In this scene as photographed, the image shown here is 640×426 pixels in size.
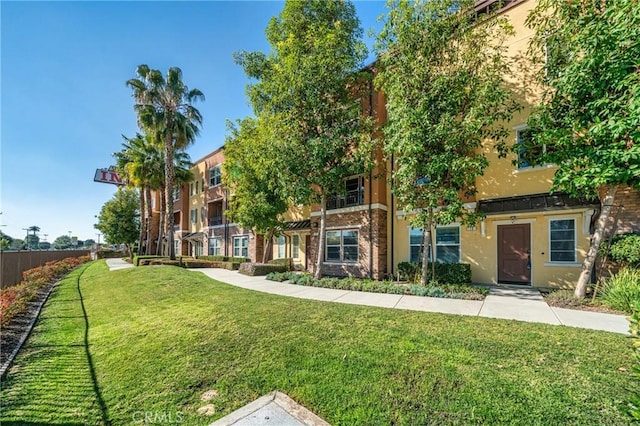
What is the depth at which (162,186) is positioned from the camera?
28703mm

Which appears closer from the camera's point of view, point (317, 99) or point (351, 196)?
point (317, 99)

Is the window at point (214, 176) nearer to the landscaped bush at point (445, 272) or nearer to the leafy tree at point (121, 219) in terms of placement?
the leafy tree at point (121, 219)

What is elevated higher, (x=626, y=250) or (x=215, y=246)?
(x=626, y=250)

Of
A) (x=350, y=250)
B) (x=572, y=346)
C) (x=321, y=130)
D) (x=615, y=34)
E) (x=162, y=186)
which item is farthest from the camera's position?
(x=162, y=186)

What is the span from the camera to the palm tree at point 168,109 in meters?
20.1

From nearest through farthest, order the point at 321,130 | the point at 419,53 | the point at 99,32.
A: the point at 99,32
the point at 419,53
the point at 321,130

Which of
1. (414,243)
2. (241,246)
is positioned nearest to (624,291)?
(414,243)

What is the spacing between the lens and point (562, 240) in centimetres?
979

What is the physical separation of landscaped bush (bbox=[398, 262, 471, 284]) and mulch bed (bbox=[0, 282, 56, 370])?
12.0 meters

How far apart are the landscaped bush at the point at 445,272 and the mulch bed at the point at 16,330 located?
12.0 meters

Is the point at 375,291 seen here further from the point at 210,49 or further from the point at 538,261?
the point at 210,49

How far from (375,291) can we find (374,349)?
538 cm

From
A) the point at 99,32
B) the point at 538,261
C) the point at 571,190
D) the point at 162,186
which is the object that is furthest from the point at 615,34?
the point at 162,186

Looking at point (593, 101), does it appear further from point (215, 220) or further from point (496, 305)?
point (215, 220)
